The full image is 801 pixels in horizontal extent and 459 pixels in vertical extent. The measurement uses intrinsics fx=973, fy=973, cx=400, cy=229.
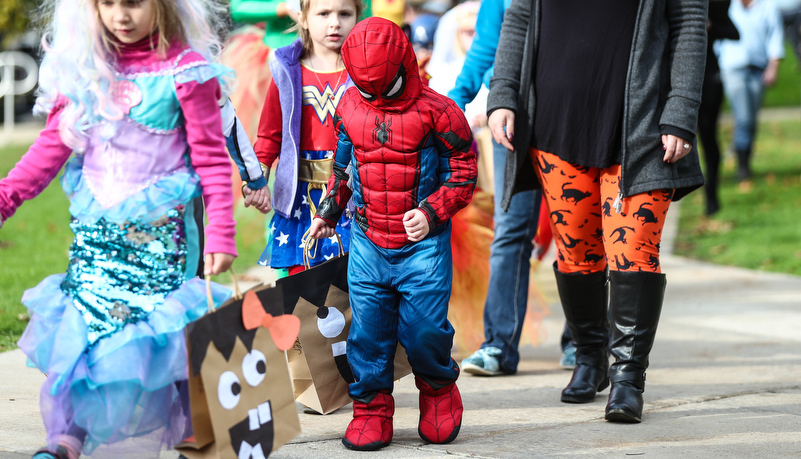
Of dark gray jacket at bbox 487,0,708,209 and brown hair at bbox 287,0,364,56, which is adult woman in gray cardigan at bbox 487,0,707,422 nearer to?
dark gray jacket at bbox 487,0,708,209

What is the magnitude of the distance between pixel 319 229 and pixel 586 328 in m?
1.35

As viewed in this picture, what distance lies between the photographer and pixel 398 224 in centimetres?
344

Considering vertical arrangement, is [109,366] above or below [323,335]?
above

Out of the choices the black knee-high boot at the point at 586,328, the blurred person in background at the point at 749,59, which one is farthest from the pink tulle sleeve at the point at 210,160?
the blurred person in background at the point at 749,59

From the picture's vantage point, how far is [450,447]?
3.51m

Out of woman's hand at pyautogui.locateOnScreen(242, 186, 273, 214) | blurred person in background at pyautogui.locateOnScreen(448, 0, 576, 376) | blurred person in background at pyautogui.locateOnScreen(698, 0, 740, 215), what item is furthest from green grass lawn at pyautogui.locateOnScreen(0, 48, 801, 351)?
woman's hand at pyautogui.locateOnScreen(242, 186, 273, 214)

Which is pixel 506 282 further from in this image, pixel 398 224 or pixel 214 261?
pixel 214 261

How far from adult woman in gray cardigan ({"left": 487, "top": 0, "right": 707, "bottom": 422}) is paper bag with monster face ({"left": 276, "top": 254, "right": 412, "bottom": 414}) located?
869 mm

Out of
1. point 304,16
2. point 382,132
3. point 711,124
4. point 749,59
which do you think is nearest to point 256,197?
point 382,132

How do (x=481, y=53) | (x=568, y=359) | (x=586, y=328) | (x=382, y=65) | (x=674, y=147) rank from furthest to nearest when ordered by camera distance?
(x=568, y=359), (x=481, y=53), (x=586, y=328), (x=674, y=147), (x=382, y=65)

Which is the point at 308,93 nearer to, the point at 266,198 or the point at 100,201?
the point at 266,198

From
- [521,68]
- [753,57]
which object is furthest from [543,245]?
[753,57]

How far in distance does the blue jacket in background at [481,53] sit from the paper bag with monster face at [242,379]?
1.74 metres

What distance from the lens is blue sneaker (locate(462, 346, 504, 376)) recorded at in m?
4.74
